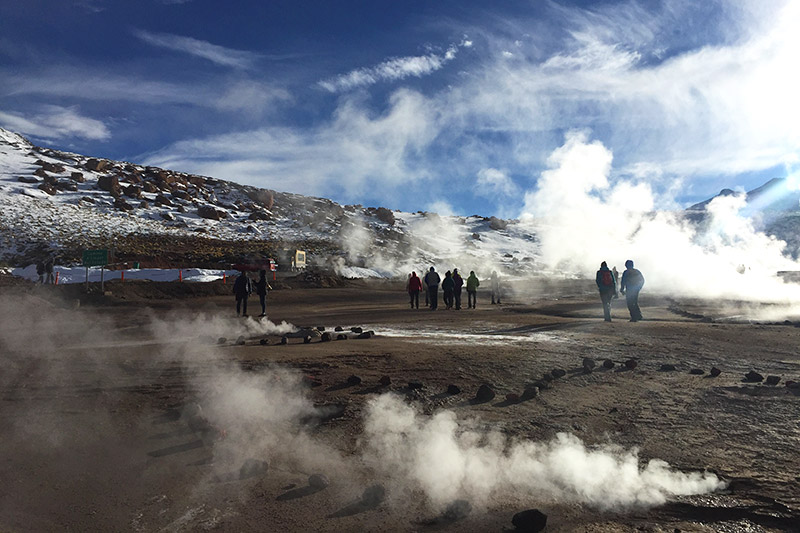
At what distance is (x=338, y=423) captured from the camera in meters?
4.75

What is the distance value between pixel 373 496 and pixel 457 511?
573mm

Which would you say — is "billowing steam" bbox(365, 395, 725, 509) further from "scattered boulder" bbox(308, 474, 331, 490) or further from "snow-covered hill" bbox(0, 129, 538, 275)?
"snow-covered hill" bbox(0, 129, 538, 275)

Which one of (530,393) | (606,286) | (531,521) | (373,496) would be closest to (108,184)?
(606,286)

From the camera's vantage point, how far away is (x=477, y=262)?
183 ft

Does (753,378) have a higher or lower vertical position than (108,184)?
lower

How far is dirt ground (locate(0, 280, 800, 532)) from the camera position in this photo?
3.14m

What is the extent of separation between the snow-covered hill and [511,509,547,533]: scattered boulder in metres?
39.0

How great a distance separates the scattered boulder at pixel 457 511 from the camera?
122 inches

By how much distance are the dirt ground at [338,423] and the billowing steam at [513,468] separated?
85 mm

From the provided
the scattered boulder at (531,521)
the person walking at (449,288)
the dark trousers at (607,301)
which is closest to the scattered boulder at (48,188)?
the person walking at (449,288)

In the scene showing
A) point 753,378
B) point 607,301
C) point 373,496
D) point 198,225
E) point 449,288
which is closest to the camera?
point 373,496

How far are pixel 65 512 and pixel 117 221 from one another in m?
56.9

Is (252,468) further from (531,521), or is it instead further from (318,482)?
(531,521)

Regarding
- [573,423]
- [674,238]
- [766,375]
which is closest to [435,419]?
[573,423]
